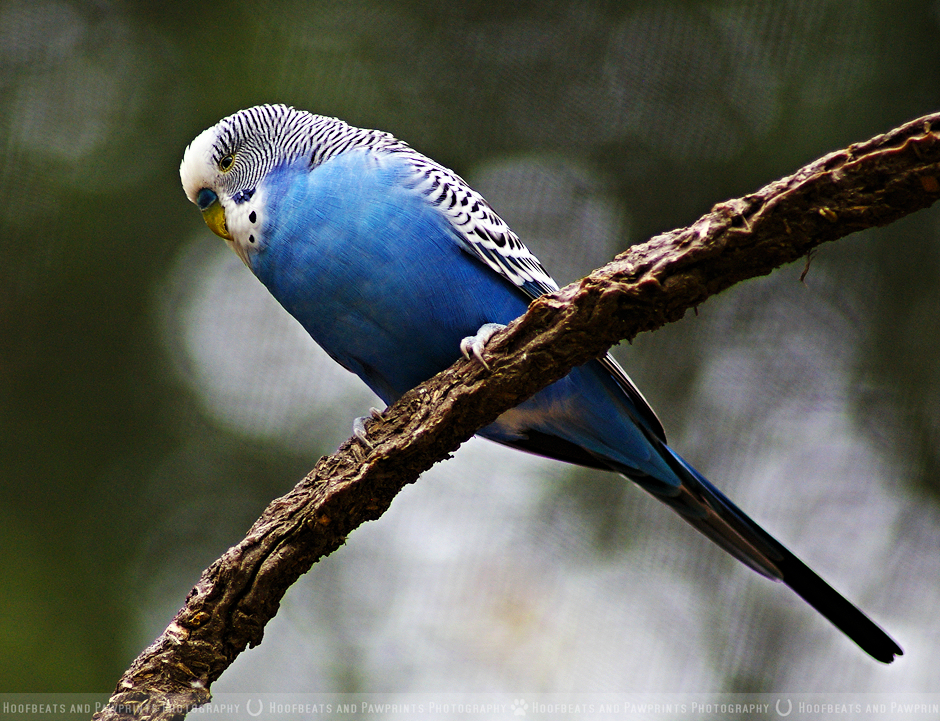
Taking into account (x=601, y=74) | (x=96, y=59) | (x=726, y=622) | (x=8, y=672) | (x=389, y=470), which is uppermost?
(x=96, y=59)

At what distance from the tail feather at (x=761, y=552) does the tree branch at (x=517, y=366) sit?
54.7 inches

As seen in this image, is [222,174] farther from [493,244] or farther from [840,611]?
[840,611]

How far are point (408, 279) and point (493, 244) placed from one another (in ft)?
1.54

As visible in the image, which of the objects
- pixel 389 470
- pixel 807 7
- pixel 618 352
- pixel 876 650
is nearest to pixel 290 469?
pixel 618 352

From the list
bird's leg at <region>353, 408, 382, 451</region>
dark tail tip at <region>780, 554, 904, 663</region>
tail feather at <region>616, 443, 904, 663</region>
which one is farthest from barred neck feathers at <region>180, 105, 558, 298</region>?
dark tail tip at <region>780, 554, 904, 663</region>

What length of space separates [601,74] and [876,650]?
3983mm

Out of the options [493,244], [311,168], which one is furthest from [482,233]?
[311,168]

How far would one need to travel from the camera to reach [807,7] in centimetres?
527

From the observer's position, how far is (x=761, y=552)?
154 inches

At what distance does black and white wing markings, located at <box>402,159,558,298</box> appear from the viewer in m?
3.77

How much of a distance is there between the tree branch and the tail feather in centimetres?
139

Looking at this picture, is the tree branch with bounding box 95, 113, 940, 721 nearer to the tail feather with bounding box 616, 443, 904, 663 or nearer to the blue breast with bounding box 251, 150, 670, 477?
the blue breast with bounding box 251, 150, 670, 477

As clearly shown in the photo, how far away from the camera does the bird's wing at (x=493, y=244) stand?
3762mm

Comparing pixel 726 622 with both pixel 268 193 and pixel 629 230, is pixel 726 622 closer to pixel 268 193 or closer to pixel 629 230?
pixel 629 230
